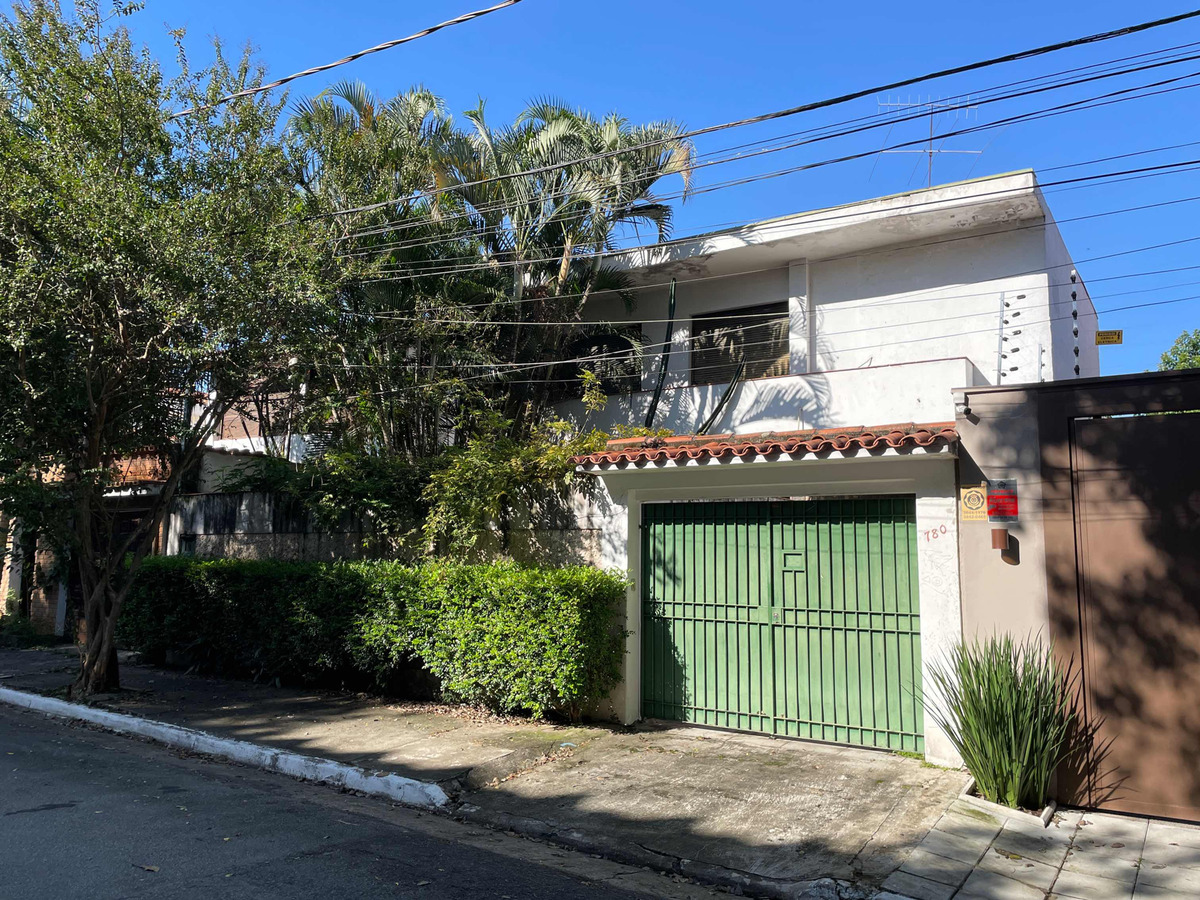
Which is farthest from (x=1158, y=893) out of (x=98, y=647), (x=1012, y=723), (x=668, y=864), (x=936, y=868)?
(x=98, y=647)

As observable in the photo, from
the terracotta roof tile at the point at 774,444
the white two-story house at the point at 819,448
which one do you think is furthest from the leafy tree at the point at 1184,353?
the terracotta roof tile at the point at 774,444

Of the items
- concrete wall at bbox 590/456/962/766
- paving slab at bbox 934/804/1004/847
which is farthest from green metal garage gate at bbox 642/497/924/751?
paving slab at bbox 934/804/1004/847

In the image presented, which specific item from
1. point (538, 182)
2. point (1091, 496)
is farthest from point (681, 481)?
point (538, 182)

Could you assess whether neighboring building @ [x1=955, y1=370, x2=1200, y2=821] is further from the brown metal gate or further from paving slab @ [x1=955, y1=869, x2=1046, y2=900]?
paving slab @ [x1=955, y1=869, x2=1046, y2=900]

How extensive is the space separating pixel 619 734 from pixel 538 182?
8.27 m

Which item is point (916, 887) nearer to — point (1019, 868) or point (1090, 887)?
point (1019, 868)

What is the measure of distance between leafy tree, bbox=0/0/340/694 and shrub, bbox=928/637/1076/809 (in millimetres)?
7692

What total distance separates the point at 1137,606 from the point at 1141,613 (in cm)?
5

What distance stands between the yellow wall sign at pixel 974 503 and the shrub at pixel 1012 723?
1101 mm

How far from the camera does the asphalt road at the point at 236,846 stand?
450 centimetres

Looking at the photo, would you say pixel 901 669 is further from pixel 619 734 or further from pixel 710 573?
pixel 619 734

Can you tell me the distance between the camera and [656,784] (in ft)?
21.6

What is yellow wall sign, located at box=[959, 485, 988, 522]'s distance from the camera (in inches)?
269

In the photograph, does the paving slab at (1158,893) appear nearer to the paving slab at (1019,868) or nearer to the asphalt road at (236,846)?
the paving slab at (1019,868)
